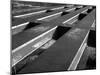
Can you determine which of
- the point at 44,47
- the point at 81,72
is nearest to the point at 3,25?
the point at 44,47

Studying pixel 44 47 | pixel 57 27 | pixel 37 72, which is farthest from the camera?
pixel 57 27

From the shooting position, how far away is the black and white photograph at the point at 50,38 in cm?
235

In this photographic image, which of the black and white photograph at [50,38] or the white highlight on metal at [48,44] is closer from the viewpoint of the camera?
the black and white photograph at [50,38]

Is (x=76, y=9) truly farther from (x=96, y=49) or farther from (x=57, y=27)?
(x=96, y=49)

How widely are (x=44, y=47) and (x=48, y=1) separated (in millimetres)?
624

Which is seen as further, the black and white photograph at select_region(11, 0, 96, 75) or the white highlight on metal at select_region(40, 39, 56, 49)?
the white highlight on metal at select_region(40, 39, 56, 49)

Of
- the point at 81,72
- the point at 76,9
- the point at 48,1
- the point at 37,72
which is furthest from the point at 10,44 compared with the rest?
the point at 76,9

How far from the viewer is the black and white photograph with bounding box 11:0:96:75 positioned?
2.35 m

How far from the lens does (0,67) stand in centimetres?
214

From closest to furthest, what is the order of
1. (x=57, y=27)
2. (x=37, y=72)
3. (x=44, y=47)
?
(x=37, y=72) → (x=44, y=47) → (x=57, y=27)

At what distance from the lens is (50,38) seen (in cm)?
275

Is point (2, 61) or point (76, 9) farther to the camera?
point (76, 9)

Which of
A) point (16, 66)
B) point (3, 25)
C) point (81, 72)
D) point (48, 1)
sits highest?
point (48, 1)

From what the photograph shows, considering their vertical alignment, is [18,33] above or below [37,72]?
above
